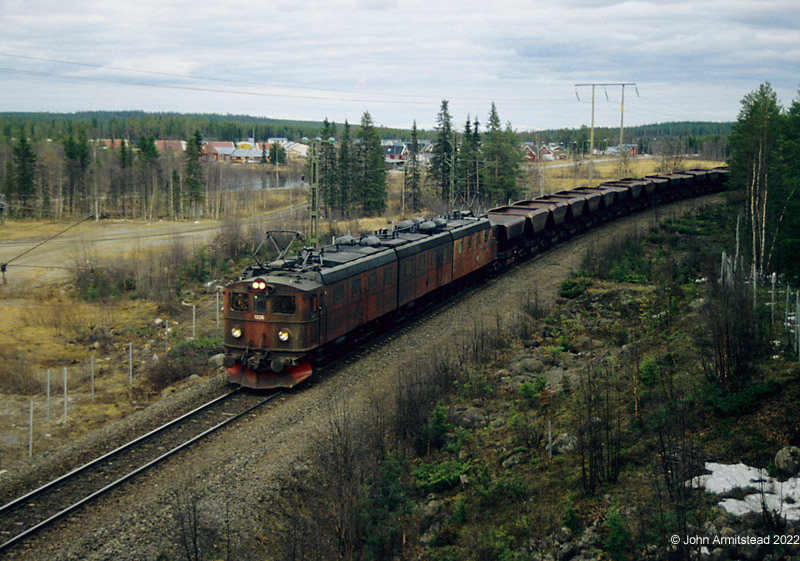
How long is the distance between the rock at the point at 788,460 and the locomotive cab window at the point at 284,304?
11.4 m

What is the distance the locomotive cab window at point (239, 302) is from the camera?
17.9 m

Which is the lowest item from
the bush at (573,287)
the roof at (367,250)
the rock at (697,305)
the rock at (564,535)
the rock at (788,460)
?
the rock at (564,535)

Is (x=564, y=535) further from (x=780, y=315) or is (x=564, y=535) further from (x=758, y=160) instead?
(x=758, y=160)

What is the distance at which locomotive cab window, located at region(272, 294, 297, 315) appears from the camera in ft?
57.7

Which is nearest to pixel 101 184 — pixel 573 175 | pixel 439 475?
pixel 573 175

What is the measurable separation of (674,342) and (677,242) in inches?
796

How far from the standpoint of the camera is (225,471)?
13.2m

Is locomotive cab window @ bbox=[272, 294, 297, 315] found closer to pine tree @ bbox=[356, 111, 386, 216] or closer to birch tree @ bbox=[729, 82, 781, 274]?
birch tree @ bbox=[729, 82, 781, 274]

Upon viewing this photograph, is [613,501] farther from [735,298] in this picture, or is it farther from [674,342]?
[674,342]

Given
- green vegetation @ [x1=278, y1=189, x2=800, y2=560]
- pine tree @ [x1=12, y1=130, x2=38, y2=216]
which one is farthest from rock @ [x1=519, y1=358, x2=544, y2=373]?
pine tree @ [x1=12, y1=130, x2=38, y2=216]

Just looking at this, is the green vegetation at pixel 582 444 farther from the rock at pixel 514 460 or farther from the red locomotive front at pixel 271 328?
the red locomotive front at pixel 271 328

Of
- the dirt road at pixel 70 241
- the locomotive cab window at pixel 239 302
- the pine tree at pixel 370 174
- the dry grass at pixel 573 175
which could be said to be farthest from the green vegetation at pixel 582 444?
the dry grass at pixel 573 175

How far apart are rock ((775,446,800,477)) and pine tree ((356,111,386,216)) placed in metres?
63.0

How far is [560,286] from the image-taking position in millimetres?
27859
